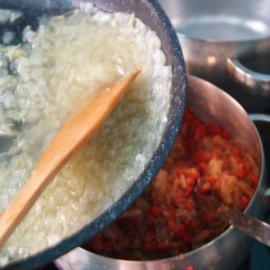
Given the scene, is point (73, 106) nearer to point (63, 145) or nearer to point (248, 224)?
point (63, 145)

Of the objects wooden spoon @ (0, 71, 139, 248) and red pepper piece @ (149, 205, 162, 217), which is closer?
wooden spoon @ (0, 71, 139, 248)

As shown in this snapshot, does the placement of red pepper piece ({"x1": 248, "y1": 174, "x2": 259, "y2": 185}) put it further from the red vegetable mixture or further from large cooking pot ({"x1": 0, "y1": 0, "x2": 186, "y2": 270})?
large cooking pot ({"x1": 0, "y1": 0, "x2": 186, "y2": 270})

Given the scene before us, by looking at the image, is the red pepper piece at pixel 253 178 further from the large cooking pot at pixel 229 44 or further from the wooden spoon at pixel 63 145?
the wooden spoon at pixel 63 145

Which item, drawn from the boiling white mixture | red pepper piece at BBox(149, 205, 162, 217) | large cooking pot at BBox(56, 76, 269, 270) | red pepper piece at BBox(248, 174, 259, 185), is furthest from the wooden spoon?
red pepper piece at BBox(248, 174, 259, 185)

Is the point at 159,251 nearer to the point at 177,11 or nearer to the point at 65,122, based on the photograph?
the point at 65,122

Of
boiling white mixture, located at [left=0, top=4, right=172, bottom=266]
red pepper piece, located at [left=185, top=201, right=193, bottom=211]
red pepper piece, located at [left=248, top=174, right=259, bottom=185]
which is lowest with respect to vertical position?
red pepper piece, located at [left=185, top=201, right=193, bottom=211]

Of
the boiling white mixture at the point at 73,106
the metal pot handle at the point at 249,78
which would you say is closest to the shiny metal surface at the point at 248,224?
the boiling white mixture at the point at 73,106
